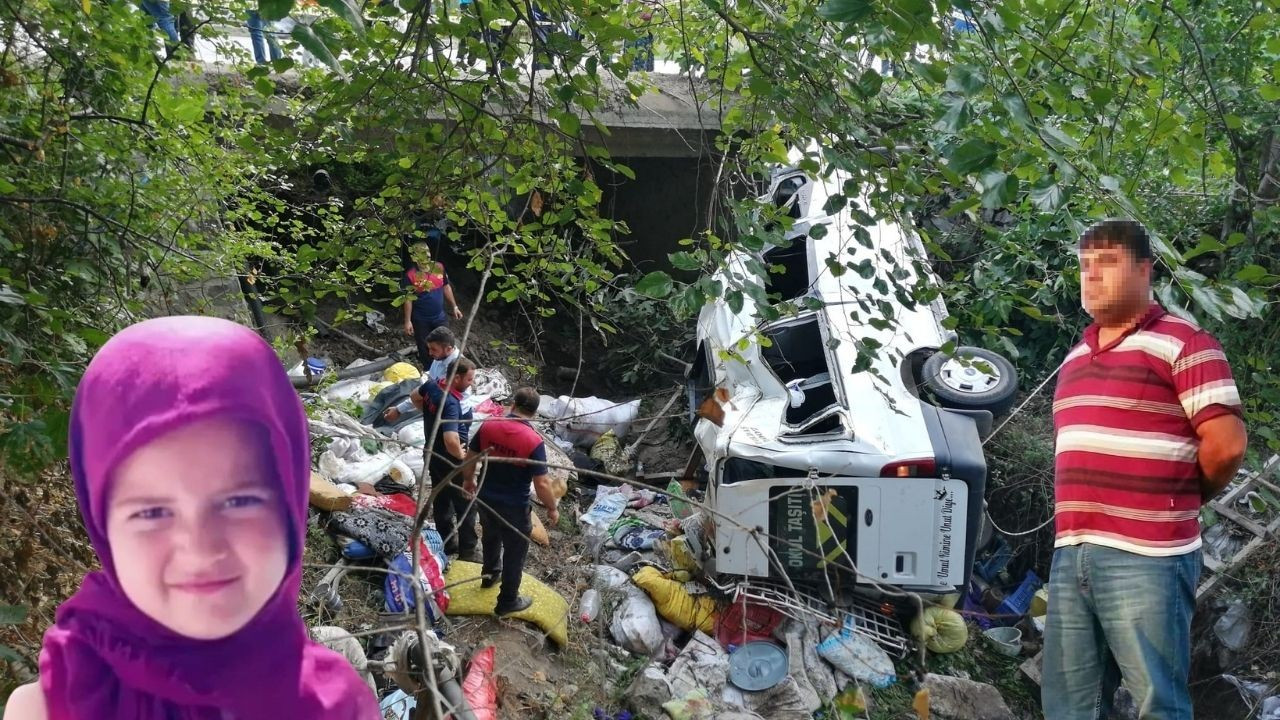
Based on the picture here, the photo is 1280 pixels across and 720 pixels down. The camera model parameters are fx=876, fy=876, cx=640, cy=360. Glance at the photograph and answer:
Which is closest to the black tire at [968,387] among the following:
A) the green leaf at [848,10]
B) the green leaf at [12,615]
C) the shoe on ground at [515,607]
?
the shoe on ground at [515,607]

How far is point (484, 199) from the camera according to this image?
10.6ft

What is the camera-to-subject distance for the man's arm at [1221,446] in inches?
88.5

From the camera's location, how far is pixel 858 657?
5164 millimetres

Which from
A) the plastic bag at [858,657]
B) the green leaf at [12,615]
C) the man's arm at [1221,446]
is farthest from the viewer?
the plastic bag at [858,657]

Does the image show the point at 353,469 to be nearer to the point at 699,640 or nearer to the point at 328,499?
the point at 328,499

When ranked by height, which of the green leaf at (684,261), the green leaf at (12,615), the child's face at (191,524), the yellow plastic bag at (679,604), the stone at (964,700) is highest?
the green leaf at (684,261)

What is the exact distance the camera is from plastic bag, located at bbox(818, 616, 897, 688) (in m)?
5.14

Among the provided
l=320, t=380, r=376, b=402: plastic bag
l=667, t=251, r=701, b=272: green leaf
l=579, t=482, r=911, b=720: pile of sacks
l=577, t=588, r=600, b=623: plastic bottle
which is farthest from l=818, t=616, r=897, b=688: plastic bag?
l=320, t=380, r=376, b=402: plastic bag

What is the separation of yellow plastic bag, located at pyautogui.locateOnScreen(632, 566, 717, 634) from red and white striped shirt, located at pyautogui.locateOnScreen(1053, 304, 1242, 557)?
10.6 feet

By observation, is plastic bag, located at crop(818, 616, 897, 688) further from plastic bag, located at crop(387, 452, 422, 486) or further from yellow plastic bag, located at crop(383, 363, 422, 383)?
yellow plastic bag, located at crop(383, 363, 422, 383)

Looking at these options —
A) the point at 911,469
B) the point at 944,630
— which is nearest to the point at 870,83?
the point at 911,469

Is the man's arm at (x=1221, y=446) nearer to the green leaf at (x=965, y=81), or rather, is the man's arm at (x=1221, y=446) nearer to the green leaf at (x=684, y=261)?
the green leaf at (x=965, y=81)

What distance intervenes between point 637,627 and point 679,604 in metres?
0.36

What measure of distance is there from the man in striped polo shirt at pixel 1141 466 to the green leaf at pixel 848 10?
98 cm
